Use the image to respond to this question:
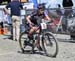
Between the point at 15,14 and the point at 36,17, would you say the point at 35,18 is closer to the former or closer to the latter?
the point at 36,17

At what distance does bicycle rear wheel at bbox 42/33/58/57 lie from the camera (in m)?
11.3

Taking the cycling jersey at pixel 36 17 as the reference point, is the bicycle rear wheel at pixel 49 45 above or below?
below

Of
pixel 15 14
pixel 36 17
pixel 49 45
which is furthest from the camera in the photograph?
pixel 15 14

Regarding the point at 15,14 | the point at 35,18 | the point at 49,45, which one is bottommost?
the point at 49,45

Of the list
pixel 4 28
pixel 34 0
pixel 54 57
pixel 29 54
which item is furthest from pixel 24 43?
pixel 34 0

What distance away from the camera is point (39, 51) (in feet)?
40.8

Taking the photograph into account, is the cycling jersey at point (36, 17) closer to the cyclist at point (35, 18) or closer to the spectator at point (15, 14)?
the cyclist at point (35, 18)

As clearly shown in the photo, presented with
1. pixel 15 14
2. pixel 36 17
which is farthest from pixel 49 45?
pixel 15 14

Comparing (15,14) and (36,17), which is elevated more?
(36,17)

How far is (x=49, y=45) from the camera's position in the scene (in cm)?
1145

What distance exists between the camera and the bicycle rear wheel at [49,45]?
11297 mm

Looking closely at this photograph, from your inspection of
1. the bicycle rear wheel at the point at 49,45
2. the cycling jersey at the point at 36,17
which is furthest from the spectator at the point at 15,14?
the bicycle rear wheel at the point at 49,45

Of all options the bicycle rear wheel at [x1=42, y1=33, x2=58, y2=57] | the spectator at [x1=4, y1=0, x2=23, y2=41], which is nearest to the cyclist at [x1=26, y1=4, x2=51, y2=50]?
the bicycle rear wheel at [x1=42, y1=33, x2=58, y2=57]

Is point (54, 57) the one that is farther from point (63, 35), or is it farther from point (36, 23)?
point (63, 35)
